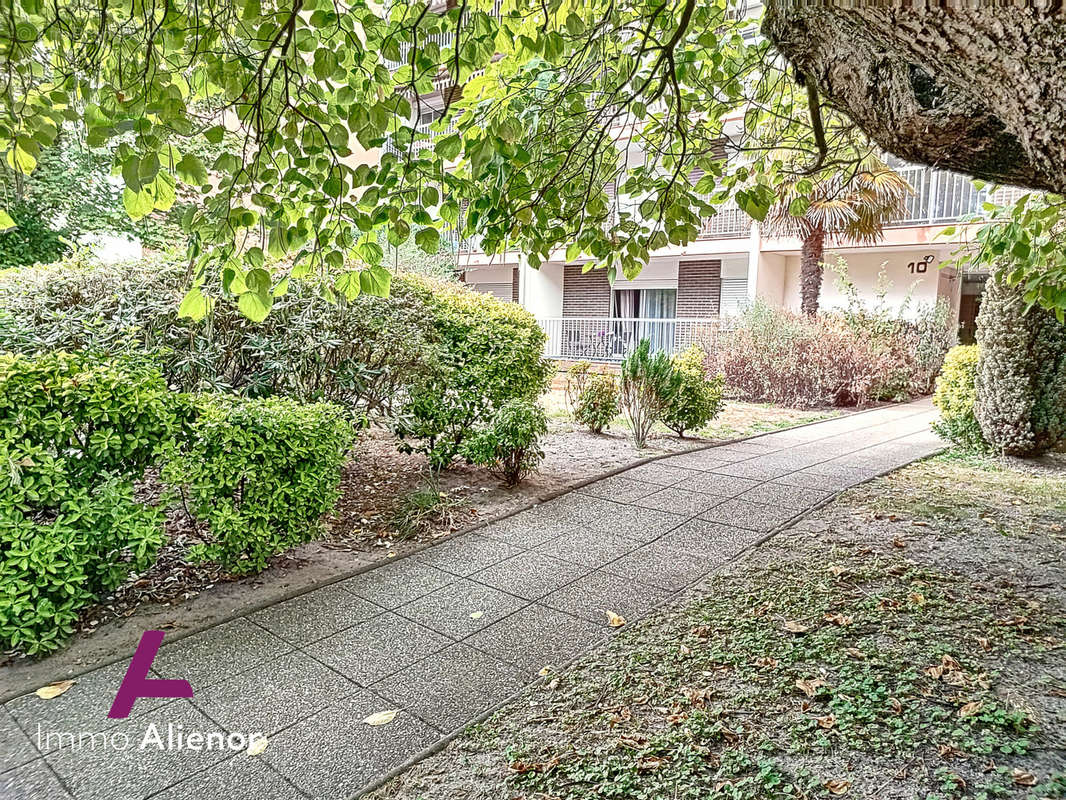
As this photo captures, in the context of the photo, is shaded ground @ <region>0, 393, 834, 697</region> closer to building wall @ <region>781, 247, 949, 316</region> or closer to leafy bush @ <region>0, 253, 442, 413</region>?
leafy bush @ <region>0, 253, 442, 413</region>

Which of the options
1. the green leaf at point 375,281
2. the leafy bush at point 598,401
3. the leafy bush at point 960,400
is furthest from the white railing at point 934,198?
the green leaf at point 375,281

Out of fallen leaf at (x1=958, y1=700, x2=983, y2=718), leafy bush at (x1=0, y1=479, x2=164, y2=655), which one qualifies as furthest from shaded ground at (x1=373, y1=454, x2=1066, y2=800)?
leafy bush at (x1=0, y1=479, x2=164, y2=655)

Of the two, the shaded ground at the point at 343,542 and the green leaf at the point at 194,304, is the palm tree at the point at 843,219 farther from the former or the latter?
the green leaf at the point at 194,304

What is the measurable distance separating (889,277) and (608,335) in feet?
25.8

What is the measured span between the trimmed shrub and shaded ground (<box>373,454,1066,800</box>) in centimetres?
330

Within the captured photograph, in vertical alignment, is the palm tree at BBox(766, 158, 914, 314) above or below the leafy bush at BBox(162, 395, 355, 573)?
above

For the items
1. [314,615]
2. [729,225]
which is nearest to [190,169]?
[314,615]

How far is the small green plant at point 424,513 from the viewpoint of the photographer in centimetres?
499

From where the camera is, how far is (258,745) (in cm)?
250

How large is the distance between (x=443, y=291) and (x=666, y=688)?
4754 mm

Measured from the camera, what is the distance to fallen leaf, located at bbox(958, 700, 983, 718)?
8.32ft

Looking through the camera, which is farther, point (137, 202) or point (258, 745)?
point (258, 745)

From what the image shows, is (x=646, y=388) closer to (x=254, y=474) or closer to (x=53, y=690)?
(x=254, y=474)

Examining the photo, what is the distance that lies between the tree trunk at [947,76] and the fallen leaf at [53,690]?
376 cm
